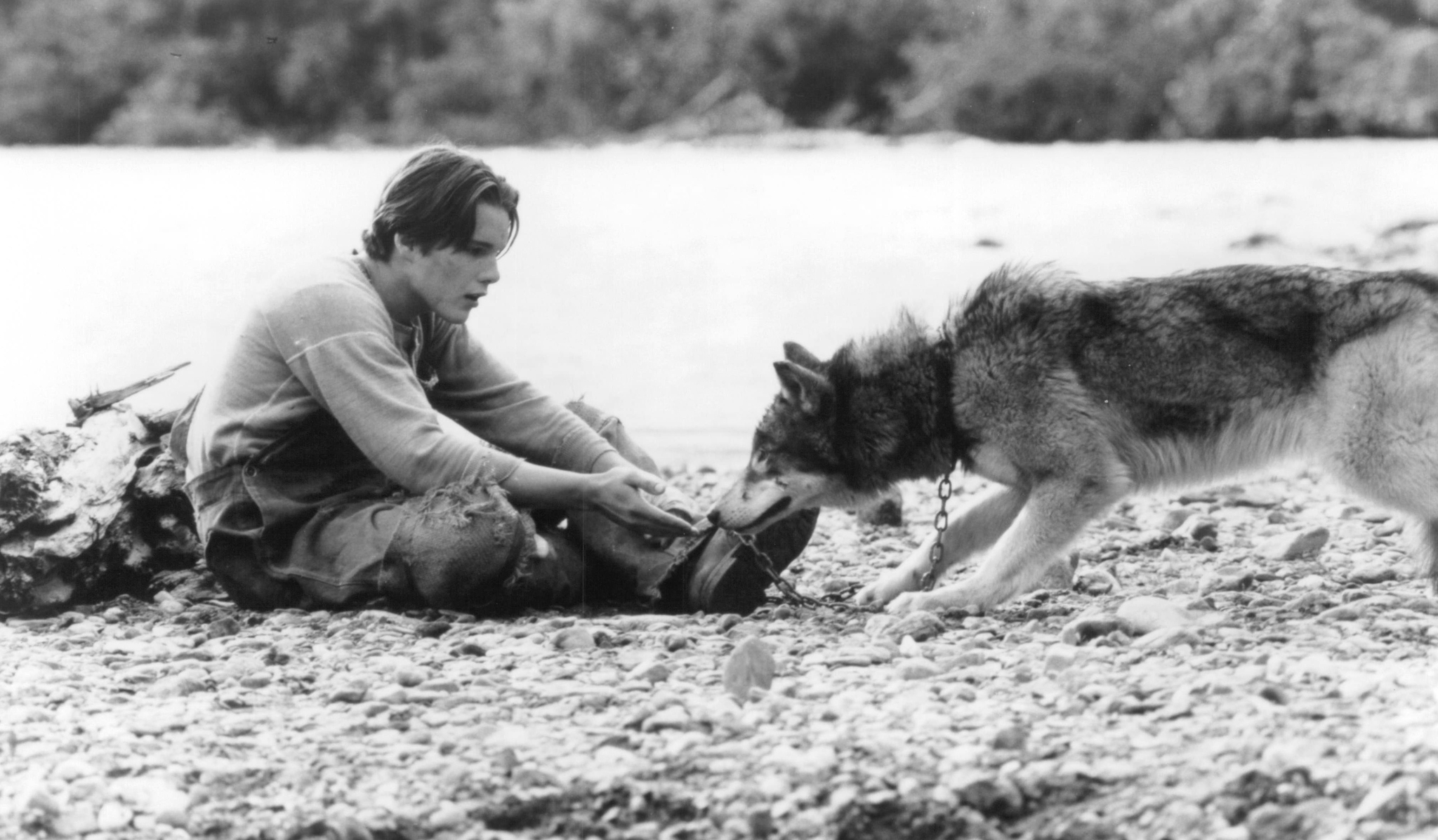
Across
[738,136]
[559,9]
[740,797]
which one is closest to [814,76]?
[738,136]

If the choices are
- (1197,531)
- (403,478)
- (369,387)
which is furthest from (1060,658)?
(1197,531)

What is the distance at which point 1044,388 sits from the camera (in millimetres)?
5641

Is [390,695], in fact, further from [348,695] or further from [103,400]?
[103,400]

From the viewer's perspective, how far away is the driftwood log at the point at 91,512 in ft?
18.6

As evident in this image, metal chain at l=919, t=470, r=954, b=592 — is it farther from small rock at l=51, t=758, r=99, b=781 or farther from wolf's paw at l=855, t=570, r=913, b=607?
small rock at l=51, t=758, r=99, b=781

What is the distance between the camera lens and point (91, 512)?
585 cm

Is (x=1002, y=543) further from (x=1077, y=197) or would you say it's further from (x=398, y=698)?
(x=1077, y=197)

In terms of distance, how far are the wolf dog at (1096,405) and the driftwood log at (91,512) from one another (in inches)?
89.4

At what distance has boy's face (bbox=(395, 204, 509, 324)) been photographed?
17.2ft

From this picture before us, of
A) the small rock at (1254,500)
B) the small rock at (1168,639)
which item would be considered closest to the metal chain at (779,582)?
the small rock at (1168,639)

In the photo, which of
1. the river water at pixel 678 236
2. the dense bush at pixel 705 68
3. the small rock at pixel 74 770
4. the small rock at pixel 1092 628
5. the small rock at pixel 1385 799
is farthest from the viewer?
the dense bush at pixel 705 68

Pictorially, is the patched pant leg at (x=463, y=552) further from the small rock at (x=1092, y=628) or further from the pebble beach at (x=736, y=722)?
the small rock at (x=1092, y=628)

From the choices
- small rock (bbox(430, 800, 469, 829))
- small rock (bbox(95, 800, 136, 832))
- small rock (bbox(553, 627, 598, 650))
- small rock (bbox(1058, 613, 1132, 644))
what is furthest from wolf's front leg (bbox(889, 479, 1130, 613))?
small rock (bbox(95, 800, 136, 832))

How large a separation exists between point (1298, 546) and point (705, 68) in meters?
23.9
